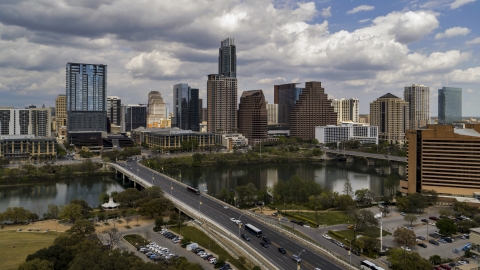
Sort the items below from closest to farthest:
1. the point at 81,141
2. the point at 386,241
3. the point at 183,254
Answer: the point at 183,254 → the point at 386,241 → the point at 81,141

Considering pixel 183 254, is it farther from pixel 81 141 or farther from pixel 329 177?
pixel 81 141

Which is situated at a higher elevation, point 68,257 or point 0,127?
point 0,127

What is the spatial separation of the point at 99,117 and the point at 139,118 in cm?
4223

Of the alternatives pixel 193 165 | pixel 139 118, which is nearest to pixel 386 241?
pixel 193 165

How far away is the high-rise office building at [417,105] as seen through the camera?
119 meters

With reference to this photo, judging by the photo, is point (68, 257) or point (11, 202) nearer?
point (68, 257)

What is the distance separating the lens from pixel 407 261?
19375 millimetres

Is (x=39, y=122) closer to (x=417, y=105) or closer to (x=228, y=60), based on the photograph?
(x=228, y=60)

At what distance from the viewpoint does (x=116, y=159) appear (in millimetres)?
67625

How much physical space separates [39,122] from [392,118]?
101018 mm

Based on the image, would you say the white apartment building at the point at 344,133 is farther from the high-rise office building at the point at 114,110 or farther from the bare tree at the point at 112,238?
the high-rise office building at the point at 114,110

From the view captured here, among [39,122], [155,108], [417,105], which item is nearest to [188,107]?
[155,108]

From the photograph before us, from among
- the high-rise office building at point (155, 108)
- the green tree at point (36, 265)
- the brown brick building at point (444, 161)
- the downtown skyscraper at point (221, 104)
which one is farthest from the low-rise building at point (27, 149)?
the high-rise office building at point (155, 108)

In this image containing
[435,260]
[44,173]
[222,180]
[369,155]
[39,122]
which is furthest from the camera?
[39,122]
